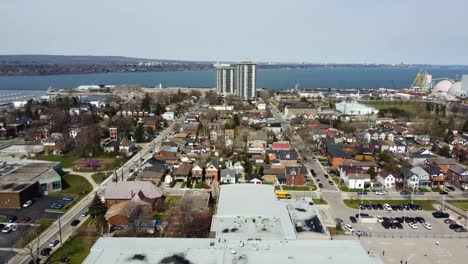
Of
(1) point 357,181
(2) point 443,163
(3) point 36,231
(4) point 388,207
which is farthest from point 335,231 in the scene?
(2) point 443,163

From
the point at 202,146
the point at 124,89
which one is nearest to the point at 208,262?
the point at 202,146

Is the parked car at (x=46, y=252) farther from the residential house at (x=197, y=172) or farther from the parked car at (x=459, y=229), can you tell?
the parked car at (x=459, y=229)

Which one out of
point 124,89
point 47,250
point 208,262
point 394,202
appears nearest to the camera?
point 208,262

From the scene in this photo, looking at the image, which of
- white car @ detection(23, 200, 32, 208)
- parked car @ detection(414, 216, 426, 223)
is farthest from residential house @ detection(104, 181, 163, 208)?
parked car @ detection(414, 216, 426, 223)

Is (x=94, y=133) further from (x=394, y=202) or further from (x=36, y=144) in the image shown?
(x=394, y=202)

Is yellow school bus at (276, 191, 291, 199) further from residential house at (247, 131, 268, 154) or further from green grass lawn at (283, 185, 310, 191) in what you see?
residential house at (247, 131, 268, 154)

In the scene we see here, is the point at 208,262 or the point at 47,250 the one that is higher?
the point at 208,262
